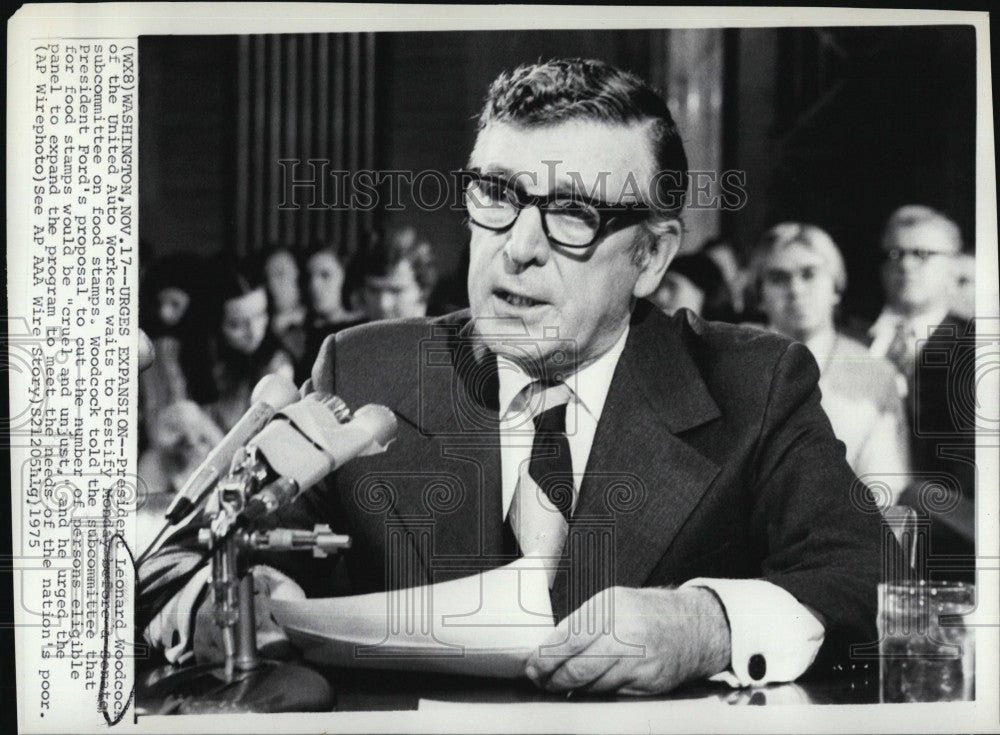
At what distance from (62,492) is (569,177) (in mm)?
783

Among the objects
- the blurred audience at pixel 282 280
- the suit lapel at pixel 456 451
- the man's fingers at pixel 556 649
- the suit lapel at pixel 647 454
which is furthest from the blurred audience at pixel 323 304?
the man's fingers at pixel 556 649

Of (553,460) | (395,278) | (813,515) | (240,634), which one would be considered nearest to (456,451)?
(553,460)

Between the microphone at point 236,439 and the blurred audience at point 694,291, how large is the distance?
1.62 ft

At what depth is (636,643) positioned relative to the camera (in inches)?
50.3

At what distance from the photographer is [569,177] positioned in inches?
49.8

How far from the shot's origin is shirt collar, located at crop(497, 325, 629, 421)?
1302mm

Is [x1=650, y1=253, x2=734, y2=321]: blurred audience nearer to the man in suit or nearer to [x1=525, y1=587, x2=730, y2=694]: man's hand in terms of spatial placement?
the man in suit

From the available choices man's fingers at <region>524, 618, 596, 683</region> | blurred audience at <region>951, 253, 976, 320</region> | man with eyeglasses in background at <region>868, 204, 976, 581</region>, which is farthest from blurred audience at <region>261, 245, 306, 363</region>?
blurred audience at <region>951, 253, 976, 320</region>

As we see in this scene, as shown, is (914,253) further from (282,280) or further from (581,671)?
(282,280)

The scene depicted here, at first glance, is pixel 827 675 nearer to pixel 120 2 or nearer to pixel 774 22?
pixel 774 22

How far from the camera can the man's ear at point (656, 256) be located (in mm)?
1295

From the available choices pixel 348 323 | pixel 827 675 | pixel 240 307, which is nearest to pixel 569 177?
pixel 348 323

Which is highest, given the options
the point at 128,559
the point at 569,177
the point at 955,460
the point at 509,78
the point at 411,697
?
the point at 509,78

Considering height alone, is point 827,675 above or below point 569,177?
below
